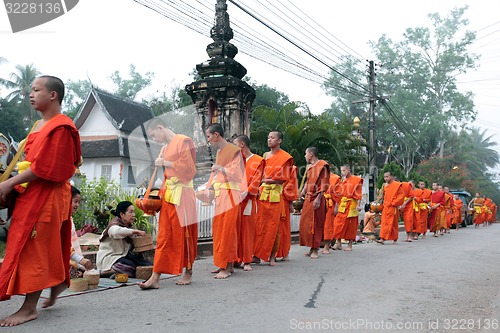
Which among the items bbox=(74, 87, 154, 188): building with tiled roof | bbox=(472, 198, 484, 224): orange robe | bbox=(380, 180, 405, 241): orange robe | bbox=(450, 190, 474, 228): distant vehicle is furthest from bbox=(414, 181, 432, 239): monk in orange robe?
bbox=(472, 198, 484, 224): orange robe

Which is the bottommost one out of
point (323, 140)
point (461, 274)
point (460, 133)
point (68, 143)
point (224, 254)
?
point (461, 274)

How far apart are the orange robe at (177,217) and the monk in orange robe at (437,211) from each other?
13.3 metres

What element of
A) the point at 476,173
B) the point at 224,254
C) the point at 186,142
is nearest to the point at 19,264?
the point at 186,142

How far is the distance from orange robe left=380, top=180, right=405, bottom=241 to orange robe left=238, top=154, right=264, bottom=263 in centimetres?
663

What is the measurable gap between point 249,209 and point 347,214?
4.37m

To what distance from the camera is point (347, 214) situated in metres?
10.4

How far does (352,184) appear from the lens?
10688 mm

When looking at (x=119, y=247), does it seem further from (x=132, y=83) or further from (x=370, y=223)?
(x=132, y=83)

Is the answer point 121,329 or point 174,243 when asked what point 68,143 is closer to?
point 121,329

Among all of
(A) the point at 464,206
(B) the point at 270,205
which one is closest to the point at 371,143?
(A) the point at 464,206

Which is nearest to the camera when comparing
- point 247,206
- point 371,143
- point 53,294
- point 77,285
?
point 53,294

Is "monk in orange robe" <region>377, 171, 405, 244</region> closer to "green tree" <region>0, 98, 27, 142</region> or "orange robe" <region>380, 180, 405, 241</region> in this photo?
"orange robe" <region>380, 180, 405, 241</region>

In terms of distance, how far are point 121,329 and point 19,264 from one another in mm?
895

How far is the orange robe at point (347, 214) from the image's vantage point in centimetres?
1033
